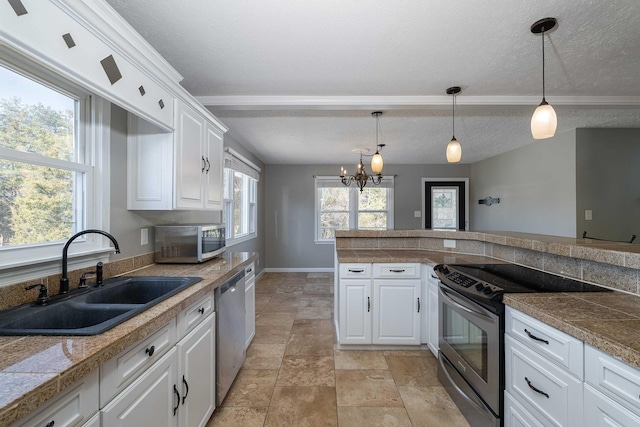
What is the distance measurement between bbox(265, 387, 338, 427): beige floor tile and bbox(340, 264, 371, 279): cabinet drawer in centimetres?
91

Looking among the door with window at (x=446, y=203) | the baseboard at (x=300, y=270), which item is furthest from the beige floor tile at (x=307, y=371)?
the door with window at (x=446, y=203)

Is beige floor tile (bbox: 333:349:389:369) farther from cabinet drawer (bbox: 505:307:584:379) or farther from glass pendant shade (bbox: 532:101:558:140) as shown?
glass pendant shade (bbox: 532:101:558:140)

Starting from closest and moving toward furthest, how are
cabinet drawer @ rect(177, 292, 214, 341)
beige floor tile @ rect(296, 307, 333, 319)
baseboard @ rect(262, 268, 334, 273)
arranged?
1. cabinet drawer @ rect(177, 292, 214, 341)
2. beige floor tile @ rect(296, 307, 333, 319)
3. baseboard @ rect(262, 268, 334, 273)

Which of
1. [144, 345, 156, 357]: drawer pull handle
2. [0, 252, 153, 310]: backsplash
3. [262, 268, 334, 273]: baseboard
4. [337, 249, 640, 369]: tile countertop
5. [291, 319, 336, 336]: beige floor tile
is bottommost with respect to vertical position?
[291, 319, 336, 336]: beige floor tile

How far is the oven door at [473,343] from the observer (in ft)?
4.76

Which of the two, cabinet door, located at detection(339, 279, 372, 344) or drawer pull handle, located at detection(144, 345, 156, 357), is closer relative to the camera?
drawer pull handle, located at detection(144, 345, 156, 357)

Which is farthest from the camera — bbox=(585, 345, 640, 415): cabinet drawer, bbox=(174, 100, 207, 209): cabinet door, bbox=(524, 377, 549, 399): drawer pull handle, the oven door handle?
bbox=(174, 100, 207, 209): cabinet door

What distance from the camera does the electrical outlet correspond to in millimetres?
1947

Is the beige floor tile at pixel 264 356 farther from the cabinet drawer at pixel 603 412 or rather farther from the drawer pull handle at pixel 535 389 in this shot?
the cabinet drawer at pixel 603 412

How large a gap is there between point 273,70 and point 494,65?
1.67 meters

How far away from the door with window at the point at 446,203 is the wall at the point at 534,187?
14.9 inches

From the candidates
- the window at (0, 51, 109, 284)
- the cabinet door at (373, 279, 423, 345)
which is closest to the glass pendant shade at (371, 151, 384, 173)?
the cabinet door at (373, 279, 423, 345)

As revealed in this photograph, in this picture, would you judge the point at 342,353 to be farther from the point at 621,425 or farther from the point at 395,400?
the point at 621,425

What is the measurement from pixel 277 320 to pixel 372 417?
174 cm
